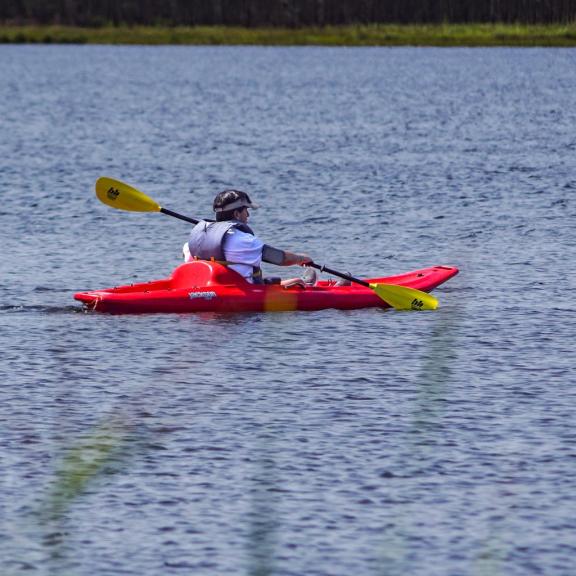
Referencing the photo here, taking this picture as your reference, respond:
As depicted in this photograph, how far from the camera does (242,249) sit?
16.9m

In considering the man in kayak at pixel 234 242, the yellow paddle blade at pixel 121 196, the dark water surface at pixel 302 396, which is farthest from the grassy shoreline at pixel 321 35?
the man in kayak at pixel 234 242

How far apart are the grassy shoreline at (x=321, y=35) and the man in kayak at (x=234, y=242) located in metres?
109

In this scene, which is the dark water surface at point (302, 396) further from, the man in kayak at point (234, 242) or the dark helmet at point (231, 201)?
the dark helmet at point (231, 201)

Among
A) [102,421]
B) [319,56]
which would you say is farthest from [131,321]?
[319,56]

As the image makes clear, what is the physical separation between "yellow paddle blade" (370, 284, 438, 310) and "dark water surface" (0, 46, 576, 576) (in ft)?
0.64

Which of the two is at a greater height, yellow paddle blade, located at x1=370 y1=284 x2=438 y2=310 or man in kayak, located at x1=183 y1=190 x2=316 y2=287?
man in kayak, located at x1=183 y1=190 x2=316 y2=287

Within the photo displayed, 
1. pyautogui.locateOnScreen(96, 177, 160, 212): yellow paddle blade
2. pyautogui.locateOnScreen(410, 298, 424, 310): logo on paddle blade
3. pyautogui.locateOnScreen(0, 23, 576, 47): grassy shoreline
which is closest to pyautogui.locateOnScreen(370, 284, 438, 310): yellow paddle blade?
pyautogui.locateOnScreen(410, 298, 424, 310): logo on paddle blade

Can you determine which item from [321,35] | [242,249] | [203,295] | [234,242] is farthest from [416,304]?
[321,35]

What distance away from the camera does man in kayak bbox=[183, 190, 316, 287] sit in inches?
663

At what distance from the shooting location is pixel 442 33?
130m

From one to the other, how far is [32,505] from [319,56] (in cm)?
13091

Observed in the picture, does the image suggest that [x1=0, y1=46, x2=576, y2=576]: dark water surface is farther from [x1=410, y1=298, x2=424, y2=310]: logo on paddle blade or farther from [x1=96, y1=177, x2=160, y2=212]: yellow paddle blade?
[x1=96, y1=177, x2=160, y2=212]: yellow paddle blade

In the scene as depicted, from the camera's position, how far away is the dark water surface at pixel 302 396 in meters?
9.47

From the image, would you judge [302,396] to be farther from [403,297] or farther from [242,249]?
[403,297]
